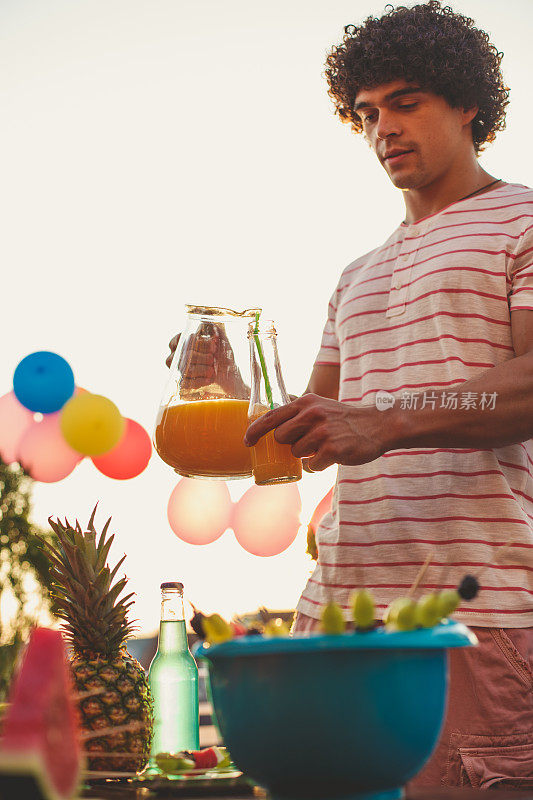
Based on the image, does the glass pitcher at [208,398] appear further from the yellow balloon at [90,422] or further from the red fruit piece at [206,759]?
the yellow balloon at [90,422]

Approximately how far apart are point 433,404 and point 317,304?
9.02ft

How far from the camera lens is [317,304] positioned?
392 cm

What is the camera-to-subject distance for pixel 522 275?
4.50 ft

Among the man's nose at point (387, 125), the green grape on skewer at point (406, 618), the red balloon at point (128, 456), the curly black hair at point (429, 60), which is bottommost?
the green grape on skewer at point (406, 618)

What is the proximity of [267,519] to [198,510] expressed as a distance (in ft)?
1.25

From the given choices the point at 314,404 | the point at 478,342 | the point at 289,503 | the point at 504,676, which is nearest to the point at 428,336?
Answer: the point at 478,342

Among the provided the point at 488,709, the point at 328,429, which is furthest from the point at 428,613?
the point at 488,709

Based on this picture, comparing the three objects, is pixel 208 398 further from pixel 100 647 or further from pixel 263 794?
pixel 263 794

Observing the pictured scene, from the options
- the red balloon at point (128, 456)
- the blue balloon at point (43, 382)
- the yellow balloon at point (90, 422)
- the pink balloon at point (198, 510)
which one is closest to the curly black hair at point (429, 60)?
the yellow balloon at point (90, 422)

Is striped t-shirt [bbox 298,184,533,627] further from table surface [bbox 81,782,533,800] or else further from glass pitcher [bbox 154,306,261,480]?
table surface [bbox 81,782,533,800]

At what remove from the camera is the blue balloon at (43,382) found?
12.0 ft

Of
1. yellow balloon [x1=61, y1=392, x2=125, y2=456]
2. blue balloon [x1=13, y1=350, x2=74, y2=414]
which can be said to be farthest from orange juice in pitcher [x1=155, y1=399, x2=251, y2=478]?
blue balloon [x1=13, y1=350, x2=74, y2=414]

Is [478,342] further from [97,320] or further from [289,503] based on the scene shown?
[97,320]

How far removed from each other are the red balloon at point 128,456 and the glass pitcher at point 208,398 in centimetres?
264
